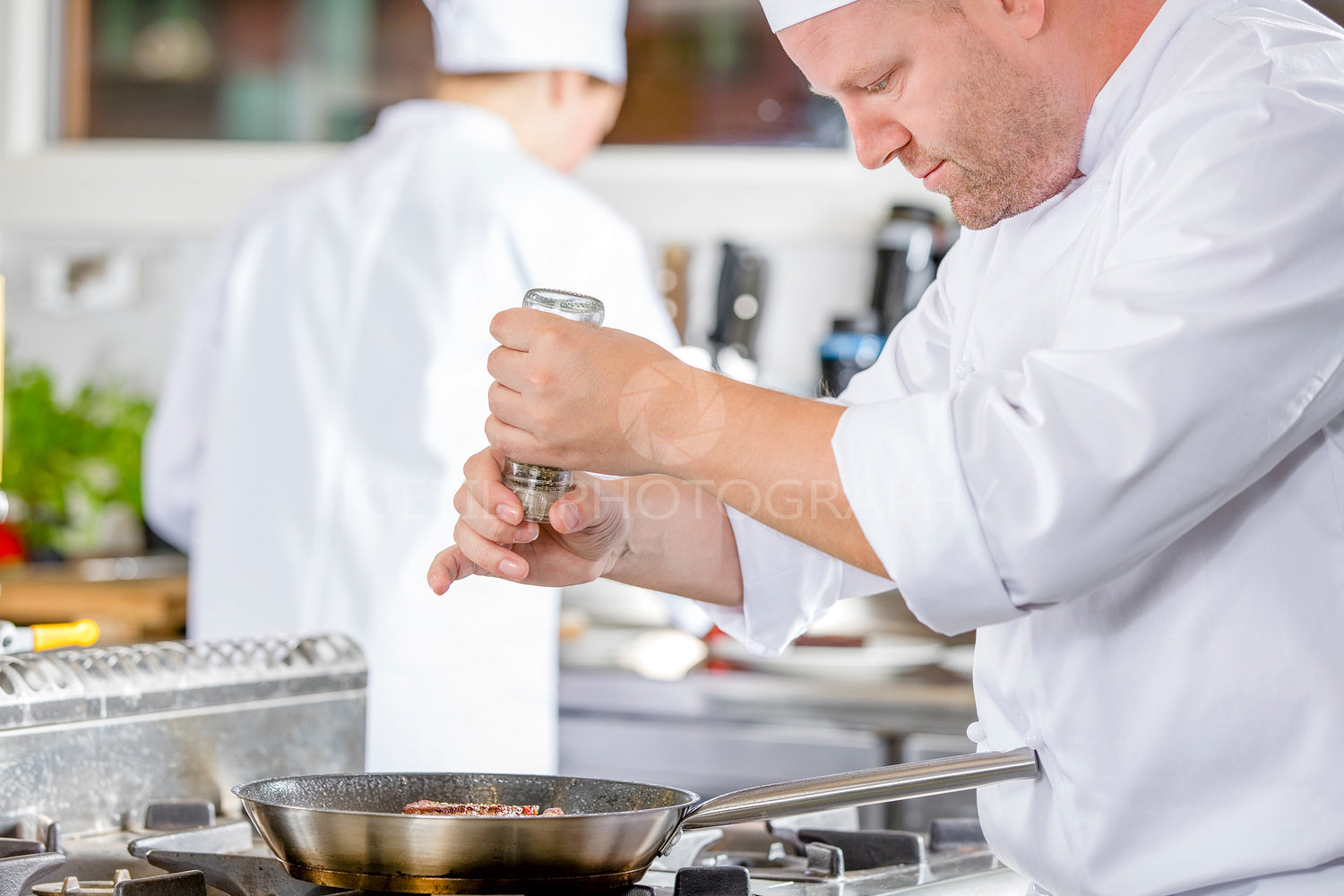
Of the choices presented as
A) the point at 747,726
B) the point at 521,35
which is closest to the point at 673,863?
the point at 747,726

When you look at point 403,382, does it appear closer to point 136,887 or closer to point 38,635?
point 38,635

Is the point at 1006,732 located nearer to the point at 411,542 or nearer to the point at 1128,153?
the point at 1128,153

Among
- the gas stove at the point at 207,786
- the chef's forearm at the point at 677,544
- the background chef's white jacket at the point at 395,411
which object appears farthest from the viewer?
the background chef's white jacket at the point at 395,411

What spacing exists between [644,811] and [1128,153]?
451 millimetres

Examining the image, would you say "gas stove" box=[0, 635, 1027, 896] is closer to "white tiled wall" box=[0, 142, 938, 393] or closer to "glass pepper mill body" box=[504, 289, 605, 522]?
"glass pepper mill body" box=[504, 289, 605, 522]

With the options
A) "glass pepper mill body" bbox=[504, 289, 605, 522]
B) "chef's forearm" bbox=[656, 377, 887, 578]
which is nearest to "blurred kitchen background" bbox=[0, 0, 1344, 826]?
"glass pepper mill body" bbox=[504, 289, 605, 522]

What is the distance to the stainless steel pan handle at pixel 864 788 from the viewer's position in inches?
33.9

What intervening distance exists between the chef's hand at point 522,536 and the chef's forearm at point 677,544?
2 cm

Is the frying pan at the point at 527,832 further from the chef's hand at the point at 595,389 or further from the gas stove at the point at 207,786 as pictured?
the chef's hand at the point at 595,389

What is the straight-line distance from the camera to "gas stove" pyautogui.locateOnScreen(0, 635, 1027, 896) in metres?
0.96

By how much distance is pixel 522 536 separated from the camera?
964mm

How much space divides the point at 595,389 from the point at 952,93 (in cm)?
29

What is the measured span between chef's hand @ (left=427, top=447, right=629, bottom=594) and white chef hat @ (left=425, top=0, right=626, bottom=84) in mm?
1076

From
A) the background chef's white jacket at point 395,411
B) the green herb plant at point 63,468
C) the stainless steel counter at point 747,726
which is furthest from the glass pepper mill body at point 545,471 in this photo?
the green herb plant at point 63,468
